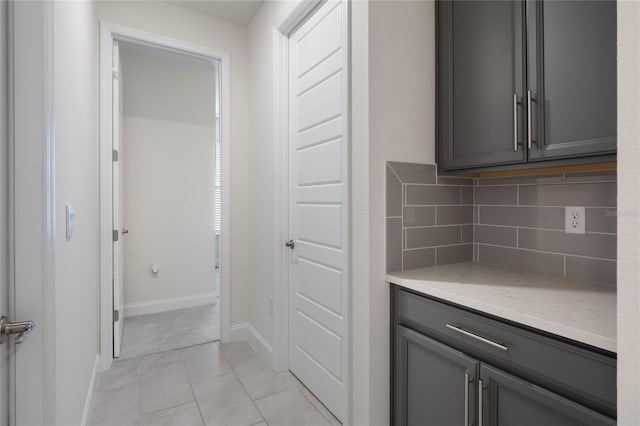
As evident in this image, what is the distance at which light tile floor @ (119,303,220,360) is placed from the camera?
107 inches

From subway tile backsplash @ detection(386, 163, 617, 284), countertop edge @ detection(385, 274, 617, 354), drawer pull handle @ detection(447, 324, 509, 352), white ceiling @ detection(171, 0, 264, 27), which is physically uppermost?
white ceiling @ detection(171, 0, 264, 27)

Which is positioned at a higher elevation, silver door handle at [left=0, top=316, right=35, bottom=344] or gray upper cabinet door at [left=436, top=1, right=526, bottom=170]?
gray upper cabinet door at [left=436, top=1, right=526, bottom=170]

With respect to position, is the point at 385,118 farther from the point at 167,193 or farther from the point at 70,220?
the point at 167,193

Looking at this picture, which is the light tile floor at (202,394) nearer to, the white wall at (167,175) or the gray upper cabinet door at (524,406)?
the gray upper cabinet door at (524,406)

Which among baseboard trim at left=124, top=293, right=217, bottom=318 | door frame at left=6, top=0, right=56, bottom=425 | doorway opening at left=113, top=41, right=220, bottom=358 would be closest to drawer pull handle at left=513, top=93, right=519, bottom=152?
door frame at left=6, top=0, right=56, bottom=425

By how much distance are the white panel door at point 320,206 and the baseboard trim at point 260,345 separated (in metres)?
0.24

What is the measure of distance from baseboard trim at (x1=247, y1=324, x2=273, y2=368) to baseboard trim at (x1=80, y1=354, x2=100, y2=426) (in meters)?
1.06

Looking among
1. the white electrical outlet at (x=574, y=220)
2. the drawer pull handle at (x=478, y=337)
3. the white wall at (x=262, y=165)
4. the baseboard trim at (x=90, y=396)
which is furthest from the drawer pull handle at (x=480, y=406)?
the baseboard trim at (x=90, y=396)

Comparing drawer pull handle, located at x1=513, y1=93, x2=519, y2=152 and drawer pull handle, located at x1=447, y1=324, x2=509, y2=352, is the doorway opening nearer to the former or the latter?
drawer pull handle, located at x1=447, y1=324, x2=509, y2=352

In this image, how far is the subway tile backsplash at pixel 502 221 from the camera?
1348 mm
